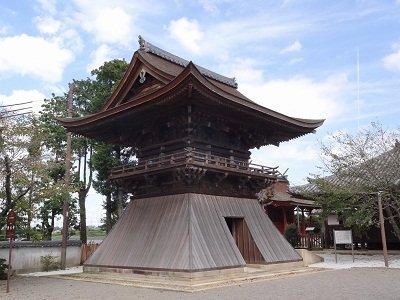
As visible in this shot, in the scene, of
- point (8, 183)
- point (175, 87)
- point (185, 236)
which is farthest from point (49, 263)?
point (175, 87)

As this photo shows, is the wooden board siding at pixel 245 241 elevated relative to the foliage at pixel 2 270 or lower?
elevated

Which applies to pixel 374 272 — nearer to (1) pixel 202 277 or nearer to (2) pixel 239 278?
(2) pixel 239 278

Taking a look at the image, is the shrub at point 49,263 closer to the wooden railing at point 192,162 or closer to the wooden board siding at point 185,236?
the wooden board siding at point 185,236

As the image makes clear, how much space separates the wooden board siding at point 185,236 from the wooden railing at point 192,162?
1575 mm

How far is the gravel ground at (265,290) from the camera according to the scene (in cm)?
1199

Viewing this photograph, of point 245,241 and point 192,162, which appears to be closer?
point 192,162

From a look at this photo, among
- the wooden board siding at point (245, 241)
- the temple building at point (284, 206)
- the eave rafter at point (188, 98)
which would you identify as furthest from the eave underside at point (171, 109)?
the temple building at point (284, 206)

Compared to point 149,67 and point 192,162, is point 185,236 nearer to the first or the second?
point 192,162

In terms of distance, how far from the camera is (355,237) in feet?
101

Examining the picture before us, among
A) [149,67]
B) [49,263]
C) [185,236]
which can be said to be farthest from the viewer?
[49,263]

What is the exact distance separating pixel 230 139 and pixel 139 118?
4.81 meters

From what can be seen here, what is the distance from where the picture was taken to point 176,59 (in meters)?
23.8

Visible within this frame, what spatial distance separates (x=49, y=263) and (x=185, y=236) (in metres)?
11.3

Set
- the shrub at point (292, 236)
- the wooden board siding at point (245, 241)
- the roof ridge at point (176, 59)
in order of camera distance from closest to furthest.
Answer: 1. the wooden board siding at point (245, 241)
2. the roof ridge at point (176, 59)
3. the shrub at point (292, 236)
